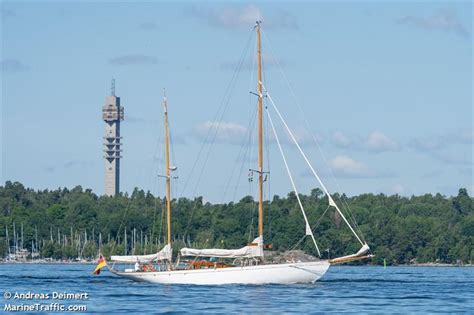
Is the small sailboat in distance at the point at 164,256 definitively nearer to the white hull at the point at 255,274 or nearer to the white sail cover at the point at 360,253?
the white hull at the point at 255,274

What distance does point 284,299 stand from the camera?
10569cm

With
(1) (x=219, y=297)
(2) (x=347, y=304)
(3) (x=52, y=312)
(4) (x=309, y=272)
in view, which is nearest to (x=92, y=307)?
(3) (x=52, y=312)

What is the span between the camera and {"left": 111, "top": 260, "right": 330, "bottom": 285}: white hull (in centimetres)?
11912

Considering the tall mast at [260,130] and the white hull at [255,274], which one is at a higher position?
the tall mast at [260,130]

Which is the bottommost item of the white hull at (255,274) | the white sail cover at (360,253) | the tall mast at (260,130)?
the white hull at (255,274)

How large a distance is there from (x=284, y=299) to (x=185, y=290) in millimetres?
13455

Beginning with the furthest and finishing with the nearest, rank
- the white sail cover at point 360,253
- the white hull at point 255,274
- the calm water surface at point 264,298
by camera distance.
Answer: the white hull at point 255,274 < the white sail cover at point 360,253 < the calm water surface at point 264,298

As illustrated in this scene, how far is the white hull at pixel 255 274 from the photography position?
119125 millimetres

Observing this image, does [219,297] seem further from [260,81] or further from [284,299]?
[260,81]

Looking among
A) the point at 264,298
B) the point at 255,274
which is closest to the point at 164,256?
the point at 255,274

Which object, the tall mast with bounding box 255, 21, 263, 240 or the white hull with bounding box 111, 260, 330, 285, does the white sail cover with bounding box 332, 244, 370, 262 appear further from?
the tall mast with bounding box 255, 21, 263, 240

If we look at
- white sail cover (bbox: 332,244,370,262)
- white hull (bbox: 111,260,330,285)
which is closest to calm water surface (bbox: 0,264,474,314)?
white hull (bbox: 111,260,330,285)

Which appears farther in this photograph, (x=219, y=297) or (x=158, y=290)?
(x=158, y=290)

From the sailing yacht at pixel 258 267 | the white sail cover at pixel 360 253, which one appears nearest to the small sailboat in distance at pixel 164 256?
the sailing yacht at pixel 258 267
